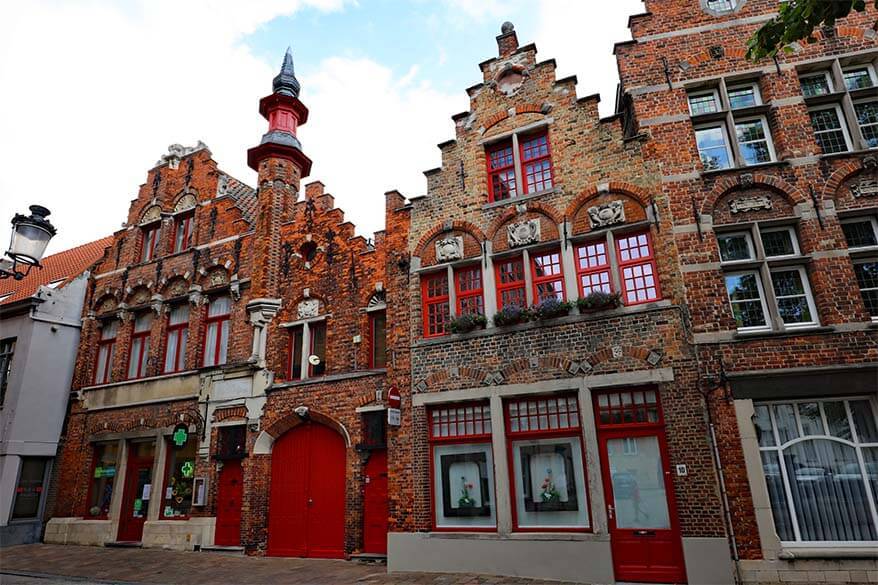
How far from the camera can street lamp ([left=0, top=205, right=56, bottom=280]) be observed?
704 cm

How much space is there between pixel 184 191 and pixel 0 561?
11573mm

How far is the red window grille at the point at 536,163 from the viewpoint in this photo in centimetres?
1265

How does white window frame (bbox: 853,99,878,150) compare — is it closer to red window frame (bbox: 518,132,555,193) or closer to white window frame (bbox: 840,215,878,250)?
white window frame (bbox: 840,215,878,250)

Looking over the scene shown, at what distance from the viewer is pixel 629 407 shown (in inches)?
412

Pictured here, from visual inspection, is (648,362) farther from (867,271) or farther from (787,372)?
(867,271)

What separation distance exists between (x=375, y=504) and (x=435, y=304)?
15.7 feet

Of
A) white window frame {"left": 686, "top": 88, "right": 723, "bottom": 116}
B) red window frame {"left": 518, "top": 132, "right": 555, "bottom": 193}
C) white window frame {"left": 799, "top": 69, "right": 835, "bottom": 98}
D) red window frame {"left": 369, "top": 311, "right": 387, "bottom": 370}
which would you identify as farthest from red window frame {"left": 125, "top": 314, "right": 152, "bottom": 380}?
white window frame {"left": 799, "top": 69, "right": 835, "bottom": 98}

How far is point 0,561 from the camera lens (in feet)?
44.9

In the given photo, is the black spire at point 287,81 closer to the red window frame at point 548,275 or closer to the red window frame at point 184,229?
the red window frame at point 184,229

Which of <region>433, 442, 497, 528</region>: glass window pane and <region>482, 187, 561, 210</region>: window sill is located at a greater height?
<region>482, 187, 561, 210</region>: window sill

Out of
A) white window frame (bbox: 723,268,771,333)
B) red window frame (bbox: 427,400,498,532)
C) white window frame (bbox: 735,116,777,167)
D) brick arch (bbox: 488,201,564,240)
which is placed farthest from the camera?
brick arch (bbox: 488,201,564,240)

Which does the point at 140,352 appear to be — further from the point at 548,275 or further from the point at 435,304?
the point at 548,275

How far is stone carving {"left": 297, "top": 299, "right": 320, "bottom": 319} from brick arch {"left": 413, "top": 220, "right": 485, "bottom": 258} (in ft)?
11.4

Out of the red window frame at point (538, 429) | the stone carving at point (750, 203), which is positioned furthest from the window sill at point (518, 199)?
the red window frame at point (538, 429)
